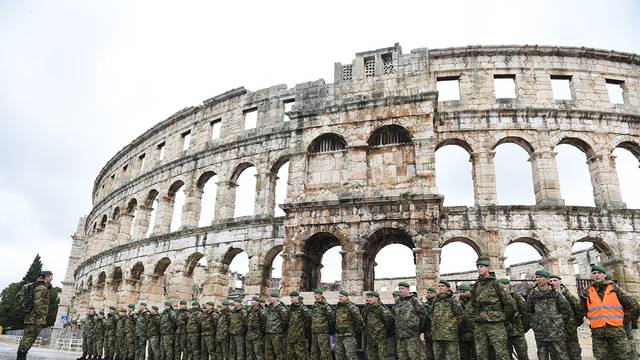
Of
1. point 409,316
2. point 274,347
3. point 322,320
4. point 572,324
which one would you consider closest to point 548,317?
point 572,324

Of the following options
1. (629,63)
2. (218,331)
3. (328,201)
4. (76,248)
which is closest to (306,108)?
(328,201)

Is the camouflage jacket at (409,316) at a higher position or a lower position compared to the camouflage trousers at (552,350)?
higher

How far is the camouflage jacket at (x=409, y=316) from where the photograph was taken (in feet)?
24.4

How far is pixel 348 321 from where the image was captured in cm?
806

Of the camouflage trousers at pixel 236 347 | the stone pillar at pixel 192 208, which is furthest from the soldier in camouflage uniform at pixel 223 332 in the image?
the stone pillar at pixel 192 208

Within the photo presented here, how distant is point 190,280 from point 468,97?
1449 cm

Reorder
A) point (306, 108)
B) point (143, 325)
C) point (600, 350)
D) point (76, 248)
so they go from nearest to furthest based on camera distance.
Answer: point (600, 350) < point (143, 325) < point (306, 108) < point (76, 248)

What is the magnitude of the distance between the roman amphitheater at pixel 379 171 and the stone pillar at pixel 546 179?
53 millimetres

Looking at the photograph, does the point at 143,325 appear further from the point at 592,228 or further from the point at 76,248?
the point at 76,248

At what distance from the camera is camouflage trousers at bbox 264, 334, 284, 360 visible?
29.5 feet

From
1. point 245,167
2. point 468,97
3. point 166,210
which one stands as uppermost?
point 468,97

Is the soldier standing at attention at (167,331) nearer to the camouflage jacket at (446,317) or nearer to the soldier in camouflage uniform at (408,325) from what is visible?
the soldier in camouflage uniform at (408,325)

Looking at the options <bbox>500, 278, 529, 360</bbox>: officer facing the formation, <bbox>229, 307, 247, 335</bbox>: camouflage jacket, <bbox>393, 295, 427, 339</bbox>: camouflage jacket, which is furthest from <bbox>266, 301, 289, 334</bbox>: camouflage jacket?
<bbox>500, 278, 529, 360</bbox>: officer facing the formation

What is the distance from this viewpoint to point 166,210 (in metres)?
22.1
